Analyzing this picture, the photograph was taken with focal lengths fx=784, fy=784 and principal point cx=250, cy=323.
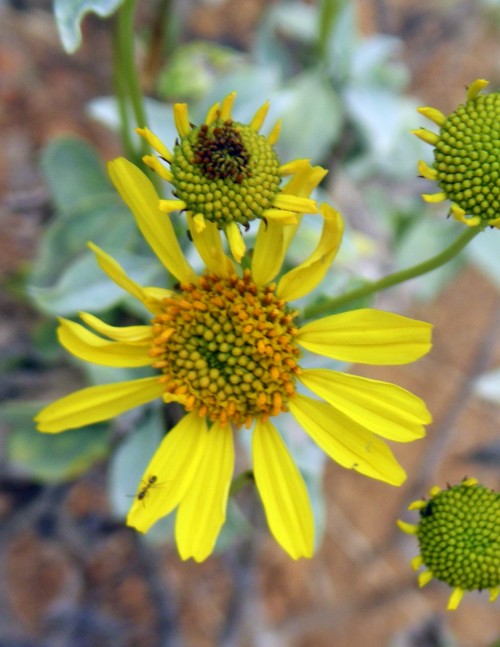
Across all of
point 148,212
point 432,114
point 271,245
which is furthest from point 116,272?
point 432,114

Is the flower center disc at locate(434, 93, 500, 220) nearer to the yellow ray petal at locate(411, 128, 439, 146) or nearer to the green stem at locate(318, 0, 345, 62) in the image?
the yellow ray petal at locate(411, 128, 439, 146)

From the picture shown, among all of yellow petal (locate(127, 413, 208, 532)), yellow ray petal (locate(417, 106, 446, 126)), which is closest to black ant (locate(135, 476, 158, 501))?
yellow petal (locate(127, 413, 208, 532))

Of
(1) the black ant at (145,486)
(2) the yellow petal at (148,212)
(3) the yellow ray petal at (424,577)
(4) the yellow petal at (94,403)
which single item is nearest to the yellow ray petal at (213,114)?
(2) the yellow petal at (148,212)

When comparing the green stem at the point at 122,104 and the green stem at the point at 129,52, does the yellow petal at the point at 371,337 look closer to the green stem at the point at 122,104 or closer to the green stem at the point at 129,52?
the green stem at the point at 129,52

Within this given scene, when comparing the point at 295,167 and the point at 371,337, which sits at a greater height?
the point at 295,167

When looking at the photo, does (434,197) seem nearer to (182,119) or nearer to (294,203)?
(294,203)

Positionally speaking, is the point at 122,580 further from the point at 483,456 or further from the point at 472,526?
the point at 472,526
